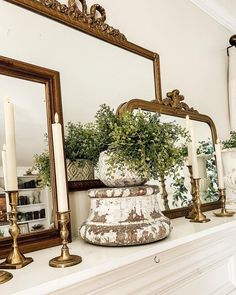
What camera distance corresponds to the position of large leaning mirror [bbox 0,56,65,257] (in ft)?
3.01

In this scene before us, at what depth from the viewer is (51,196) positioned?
3.23 feet

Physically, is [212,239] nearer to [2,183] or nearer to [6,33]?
[2,183]

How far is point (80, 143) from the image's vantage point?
3.67 ft

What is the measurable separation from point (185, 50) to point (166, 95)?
1.25 feet

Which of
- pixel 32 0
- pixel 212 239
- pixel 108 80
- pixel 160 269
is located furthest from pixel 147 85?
pixel 160 269

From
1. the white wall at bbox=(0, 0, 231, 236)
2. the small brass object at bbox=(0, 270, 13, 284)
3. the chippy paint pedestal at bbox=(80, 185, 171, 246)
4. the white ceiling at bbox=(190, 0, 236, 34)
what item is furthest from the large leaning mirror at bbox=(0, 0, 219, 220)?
→ the white ceiling at bbox=(190, 0, 236, 34)

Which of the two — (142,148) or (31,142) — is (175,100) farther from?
(31,142)

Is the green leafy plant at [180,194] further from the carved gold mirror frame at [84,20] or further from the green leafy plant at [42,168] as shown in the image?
the green leafy plant at [42,168]

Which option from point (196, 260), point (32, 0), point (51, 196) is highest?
point (32, 0)

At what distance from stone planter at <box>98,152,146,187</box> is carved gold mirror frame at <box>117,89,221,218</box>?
1.21 feet

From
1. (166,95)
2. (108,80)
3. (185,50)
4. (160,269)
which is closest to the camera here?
(160,269)

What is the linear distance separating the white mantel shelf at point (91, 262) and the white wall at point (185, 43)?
0.84m

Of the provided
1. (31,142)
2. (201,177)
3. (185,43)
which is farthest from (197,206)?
(185,43)

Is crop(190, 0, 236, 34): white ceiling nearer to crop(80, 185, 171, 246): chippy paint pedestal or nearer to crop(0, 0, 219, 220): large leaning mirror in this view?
crop(0, 0, 219, 220): large leaning mirror
